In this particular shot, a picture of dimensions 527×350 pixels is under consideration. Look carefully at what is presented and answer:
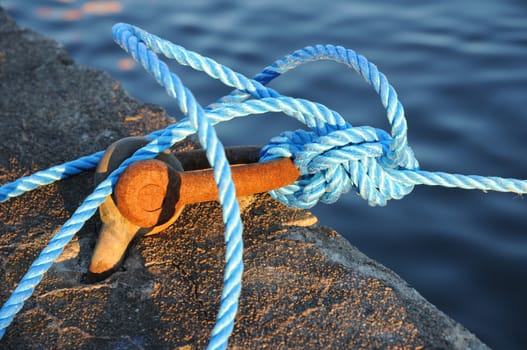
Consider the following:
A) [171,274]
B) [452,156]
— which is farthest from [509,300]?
[171,274]

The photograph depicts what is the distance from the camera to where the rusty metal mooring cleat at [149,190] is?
5.18 ft

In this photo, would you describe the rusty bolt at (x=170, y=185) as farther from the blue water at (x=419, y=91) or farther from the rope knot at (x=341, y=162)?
the blue water at (x=419, y=91)

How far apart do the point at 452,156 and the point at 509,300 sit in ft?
2.69

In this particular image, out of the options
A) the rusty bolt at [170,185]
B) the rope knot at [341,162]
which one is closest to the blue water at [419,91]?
the rope knot at [341,162]

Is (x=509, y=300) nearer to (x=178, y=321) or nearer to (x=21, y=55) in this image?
(x=178, y=321)

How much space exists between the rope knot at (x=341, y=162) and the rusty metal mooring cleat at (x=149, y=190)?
5cm

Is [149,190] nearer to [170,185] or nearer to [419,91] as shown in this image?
[170,185]

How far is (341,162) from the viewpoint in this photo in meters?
1.65

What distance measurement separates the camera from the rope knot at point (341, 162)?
1.63 metres

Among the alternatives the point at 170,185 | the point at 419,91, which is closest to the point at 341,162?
the point at 170,185

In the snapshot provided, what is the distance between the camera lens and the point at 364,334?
1.51m

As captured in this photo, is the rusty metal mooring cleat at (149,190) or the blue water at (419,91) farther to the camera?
the blue water at (419,91)

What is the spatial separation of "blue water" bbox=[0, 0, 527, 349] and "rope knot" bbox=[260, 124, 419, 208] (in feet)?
2.42

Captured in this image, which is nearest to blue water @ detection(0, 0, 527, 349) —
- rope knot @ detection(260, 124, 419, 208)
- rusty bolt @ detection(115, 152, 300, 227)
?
rope knot @ detection(260, 124, 419, 208)
